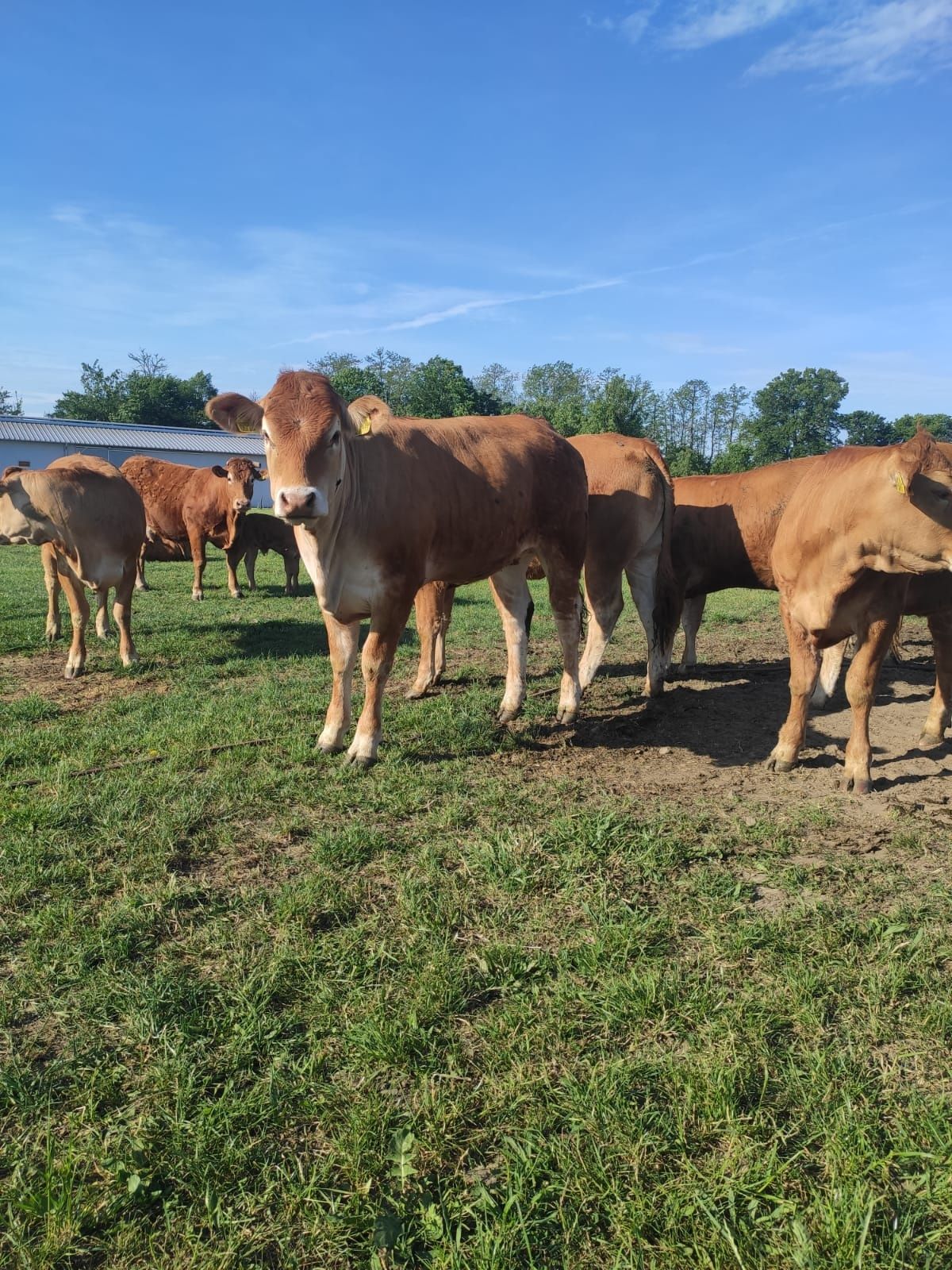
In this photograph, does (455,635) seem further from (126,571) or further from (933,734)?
(933,734)

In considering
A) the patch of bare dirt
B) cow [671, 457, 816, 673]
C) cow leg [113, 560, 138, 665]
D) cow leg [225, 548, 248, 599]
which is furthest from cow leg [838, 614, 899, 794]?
cow leg [225, 548, 248, 599]

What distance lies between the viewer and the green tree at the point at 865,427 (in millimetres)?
93375

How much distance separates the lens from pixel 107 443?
6531 cm

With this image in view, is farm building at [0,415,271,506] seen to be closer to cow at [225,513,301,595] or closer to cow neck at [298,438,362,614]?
cow at [225,513,301,595]

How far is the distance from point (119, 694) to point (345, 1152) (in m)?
5.91

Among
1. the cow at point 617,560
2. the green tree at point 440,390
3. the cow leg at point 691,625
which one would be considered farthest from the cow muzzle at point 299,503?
the green tree at point 440,390

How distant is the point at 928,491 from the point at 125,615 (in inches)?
298

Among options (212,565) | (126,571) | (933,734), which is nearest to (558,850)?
(933,734)

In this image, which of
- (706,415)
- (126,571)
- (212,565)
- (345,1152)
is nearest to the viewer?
(345,1152)

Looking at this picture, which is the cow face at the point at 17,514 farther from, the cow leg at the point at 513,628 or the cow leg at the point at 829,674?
the cow leg at the point at 829,674

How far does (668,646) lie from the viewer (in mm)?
8039

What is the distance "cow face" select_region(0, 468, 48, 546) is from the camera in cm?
820

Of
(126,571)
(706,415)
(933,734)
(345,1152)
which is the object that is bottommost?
(345,1152)

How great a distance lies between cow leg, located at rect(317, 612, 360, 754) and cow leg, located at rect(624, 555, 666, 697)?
125 inches
